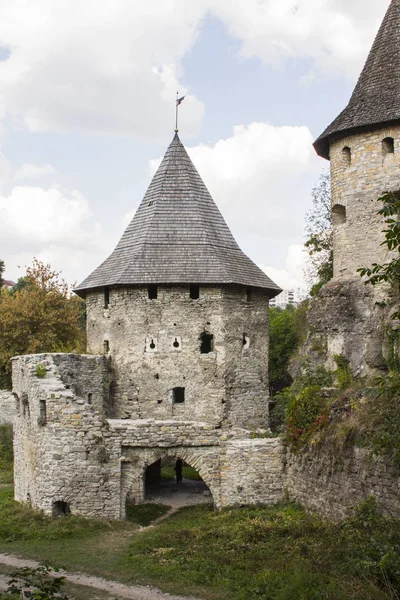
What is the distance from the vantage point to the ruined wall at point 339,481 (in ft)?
46.3

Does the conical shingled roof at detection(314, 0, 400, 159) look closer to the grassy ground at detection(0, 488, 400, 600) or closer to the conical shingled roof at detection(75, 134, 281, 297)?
the conical shingled roof at detection(75, 134, 281, 297)

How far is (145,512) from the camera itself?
64.5 feet

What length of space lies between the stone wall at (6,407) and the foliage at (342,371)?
17.2m

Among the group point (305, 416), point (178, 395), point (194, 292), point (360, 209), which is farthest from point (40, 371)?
point (360, 209)

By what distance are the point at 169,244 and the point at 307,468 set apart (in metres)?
10.6

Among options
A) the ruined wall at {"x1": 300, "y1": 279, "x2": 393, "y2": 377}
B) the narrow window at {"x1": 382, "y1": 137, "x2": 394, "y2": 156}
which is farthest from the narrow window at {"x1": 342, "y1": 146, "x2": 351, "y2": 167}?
the ruined wall at {"x1": 300, "y1": 279, "x2": 393, "y2": 377}

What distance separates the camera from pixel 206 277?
2395 centimetres

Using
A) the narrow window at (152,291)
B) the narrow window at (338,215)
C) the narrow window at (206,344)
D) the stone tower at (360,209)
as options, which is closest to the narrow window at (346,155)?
the stone tower at (360,209)

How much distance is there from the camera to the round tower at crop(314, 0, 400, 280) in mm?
21250

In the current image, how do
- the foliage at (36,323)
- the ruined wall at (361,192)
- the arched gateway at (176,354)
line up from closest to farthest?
the arched gateway at (176,354) < the ruined wall at (361,192) < the foliage at (36,323)

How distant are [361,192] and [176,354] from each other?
26.5 feet

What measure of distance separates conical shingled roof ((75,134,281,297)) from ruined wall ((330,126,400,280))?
13.5ft

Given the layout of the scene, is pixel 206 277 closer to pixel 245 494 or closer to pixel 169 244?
pixel 169 244

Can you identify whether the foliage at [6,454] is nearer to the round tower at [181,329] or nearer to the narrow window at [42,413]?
the round tower at [181,329]
